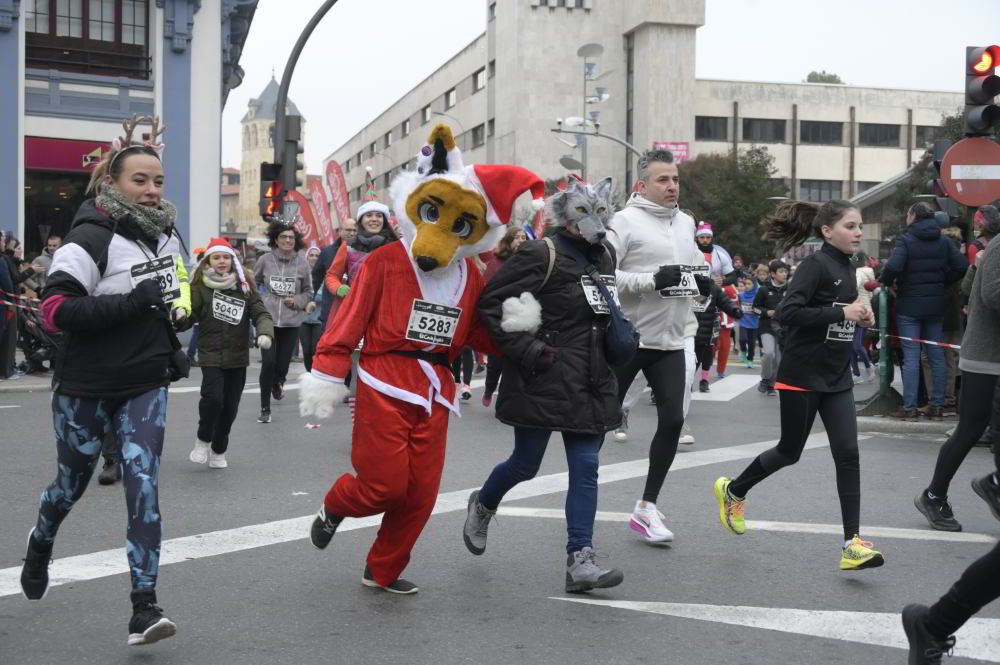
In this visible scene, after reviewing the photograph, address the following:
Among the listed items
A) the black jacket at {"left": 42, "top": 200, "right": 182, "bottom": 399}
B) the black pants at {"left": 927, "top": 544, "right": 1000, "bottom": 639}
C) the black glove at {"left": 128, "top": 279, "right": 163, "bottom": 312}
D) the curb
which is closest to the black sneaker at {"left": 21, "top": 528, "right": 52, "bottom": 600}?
the black jacket at {"left": 42, "top": 200, "right": 182, "bottom": 399}

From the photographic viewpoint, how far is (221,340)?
897 centimetres

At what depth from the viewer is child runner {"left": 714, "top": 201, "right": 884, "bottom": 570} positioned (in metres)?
5.86

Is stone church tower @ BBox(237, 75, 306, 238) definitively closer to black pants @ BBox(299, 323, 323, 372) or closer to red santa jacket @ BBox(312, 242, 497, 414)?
black pants @ BBox(299, 323, 323, 372)

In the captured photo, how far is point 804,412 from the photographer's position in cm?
598

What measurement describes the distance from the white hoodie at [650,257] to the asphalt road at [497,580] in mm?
1112

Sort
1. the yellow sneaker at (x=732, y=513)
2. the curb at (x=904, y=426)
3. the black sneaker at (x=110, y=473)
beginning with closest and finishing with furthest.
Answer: the yellow sneaker at (x=732, y=513), the black sneaker at (x=110, y=473), the curb at (x=904, y=426)

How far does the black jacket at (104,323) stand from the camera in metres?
4.44

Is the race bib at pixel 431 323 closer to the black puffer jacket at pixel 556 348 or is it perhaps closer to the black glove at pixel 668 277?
the black puffer jacket at pixel 556 348

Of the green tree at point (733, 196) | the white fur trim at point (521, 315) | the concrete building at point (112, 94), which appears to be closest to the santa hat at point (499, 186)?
the white fur trim at point (521, 315)

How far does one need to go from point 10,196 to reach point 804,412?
20.0 meters

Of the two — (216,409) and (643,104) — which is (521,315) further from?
(643,104)

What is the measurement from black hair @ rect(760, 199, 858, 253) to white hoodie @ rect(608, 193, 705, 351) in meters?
0.52

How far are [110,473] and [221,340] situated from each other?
1.35 m

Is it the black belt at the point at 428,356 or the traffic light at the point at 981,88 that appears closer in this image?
the black belt at the point at 428,356
